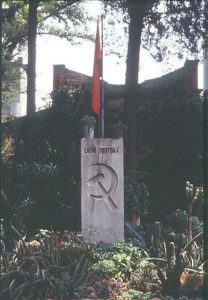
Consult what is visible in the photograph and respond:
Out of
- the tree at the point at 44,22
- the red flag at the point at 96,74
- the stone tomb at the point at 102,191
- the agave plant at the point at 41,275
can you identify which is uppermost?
the tree at the point at 44,22

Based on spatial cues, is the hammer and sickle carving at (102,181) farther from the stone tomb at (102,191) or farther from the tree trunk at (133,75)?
the tree trunk at (133,75)

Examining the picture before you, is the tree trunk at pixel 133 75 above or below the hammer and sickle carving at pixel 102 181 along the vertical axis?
above

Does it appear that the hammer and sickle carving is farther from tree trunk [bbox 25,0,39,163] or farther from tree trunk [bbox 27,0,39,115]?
tree trunk [bbox 27,0,39,115]

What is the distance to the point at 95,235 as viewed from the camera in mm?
9469

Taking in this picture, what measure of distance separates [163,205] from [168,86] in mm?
3484

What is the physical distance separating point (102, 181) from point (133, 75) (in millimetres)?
5900

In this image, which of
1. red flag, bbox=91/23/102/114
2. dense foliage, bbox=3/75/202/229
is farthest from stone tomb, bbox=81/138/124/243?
dense foliage, bbox=3/75/202/229

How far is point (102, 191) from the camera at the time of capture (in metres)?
9.55

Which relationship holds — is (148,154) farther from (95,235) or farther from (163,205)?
(95,235)

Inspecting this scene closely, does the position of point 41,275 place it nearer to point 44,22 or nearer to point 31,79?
point 31,79

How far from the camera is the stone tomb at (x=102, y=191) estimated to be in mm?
9508

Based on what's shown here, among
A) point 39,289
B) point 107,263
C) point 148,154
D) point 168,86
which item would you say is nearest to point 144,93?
point 168,86

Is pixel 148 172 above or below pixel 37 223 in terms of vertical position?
above

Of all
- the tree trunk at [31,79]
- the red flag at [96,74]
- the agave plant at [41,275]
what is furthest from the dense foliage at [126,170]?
the agave plant at [41,275]
